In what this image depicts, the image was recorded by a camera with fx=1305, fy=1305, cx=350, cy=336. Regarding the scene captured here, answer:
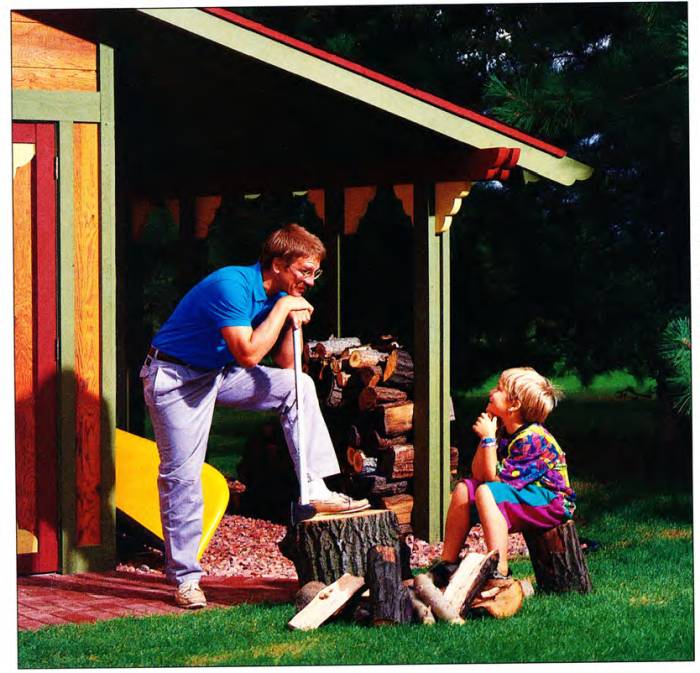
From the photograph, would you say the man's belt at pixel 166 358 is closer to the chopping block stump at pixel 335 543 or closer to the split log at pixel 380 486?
the chopping block stump at pixel 335 543

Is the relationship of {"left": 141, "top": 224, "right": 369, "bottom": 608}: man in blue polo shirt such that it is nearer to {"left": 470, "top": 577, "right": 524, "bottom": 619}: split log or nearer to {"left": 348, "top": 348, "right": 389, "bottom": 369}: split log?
{"left": 470, "top": 577, "right": 524, "bottom": 619}: split log

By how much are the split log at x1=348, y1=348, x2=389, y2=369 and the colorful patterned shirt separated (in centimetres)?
264

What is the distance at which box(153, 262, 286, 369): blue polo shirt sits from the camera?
22.0ft

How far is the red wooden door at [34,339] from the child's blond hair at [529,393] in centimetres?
270

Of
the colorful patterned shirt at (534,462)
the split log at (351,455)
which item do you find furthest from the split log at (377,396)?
the colorful patterned shirt at (534,462)

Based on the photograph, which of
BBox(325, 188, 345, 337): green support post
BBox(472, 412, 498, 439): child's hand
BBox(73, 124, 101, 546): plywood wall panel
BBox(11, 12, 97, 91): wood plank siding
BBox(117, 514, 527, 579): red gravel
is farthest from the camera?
BBox(325, 188, 345, 337): green support post

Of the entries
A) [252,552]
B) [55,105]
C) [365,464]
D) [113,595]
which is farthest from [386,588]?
[55,105]

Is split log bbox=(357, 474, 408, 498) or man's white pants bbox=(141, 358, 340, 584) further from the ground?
Answer: man's white pants bbox=(141, 358, 340, 584)

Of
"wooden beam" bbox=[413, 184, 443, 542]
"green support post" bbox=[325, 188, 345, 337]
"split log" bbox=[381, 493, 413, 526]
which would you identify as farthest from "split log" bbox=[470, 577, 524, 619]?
"green support post" bbox=[325, 188, 345, 337]

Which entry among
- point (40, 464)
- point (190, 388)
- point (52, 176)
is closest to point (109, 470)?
point (40, 464)

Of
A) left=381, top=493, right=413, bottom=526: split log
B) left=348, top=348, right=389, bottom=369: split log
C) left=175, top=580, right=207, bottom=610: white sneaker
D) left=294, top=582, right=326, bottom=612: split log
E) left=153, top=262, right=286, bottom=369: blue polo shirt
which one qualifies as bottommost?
left=175, top=580, right=207, bottom=610: white sneaker

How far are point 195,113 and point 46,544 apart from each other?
3765 millimetres

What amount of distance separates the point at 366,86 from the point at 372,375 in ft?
7.25

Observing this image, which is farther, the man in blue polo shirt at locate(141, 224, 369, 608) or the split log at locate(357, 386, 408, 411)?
the split log at locate(357, 386, 408, 411)
